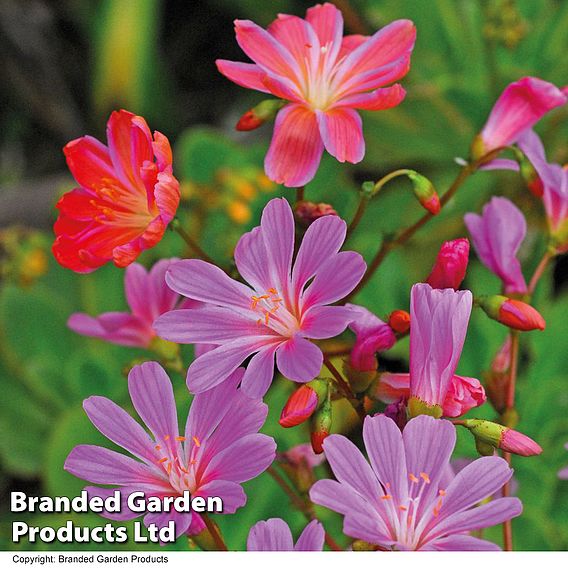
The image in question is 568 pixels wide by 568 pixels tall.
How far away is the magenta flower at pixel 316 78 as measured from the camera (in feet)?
1.86

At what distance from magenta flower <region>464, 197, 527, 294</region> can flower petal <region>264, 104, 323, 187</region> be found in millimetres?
156

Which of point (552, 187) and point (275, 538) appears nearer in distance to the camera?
point (275, 538)

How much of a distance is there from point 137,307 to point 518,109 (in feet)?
1.09

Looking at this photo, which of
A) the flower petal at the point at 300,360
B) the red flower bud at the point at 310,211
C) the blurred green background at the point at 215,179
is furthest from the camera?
the blurred green background at the point at 215,179

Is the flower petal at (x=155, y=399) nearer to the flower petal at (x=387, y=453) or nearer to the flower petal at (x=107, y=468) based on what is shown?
the flower petal at (x=107, y=468)

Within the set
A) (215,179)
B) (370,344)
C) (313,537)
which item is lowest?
(313,537)

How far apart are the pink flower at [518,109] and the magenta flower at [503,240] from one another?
5cm

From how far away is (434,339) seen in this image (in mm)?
498

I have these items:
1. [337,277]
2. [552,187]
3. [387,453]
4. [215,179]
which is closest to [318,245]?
[337,277]

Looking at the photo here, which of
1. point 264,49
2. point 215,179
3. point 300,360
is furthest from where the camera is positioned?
point 215,179

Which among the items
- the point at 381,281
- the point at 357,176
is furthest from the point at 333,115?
the point at 357,176

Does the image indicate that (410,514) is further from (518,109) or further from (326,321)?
(518,109)

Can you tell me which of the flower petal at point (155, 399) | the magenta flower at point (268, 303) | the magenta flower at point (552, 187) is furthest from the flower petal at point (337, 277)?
the magenta flower at point (552, 187)

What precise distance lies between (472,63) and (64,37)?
98 cm
